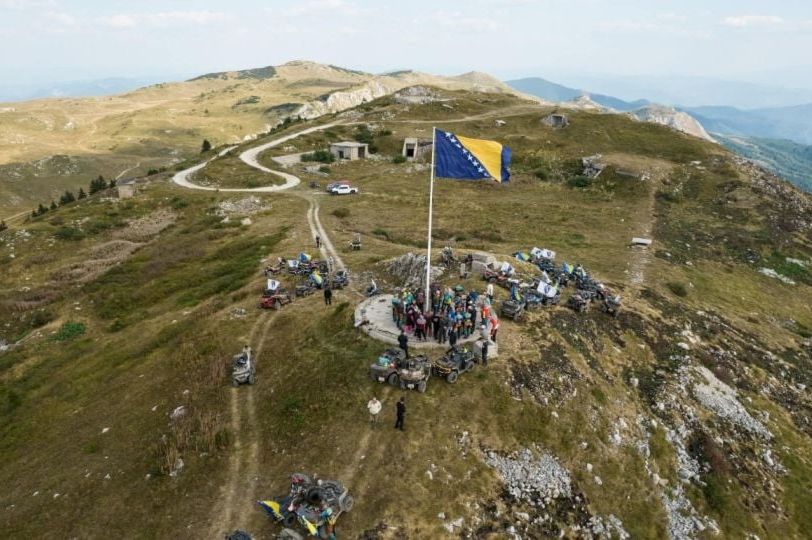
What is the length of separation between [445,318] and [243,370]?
10922 mm

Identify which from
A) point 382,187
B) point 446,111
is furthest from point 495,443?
point 446,111

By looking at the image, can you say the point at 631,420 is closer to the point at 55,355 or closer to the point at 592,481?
the point at 592,481

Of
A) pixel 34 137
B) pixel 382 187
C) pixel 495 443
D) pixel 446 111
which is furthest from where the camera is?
pixel 34 137

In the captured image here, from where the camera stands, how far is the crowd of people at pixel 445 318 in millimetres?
25328

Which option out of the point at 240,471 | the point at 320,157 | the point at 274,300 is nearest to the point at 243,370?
the point at 240,471

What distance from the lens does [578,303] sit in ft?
103

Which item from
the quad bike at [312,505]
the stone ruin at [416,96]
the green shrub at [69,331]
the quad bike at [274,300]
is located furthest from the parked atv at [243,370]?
the stone ruin at [416,96]

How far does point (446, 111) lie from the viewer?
12231 centimetres

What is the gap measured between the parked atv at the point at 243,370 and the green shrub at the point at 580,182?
6737 cm

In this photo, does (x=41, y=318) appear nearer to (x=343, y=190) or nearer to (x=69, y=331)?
(x=69, y=331)

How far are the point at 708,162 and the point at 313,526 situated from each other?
305ft

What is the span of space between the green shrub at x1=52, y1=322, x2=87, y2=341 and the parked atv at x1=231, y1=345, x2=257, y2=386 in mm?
20499

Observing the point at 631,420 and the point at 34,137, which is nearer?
the point at 631,420

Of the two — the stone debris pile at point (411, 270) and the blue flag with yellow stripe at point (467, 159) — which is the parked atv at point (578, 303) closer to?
the stone debris pile at point (411, 270)
